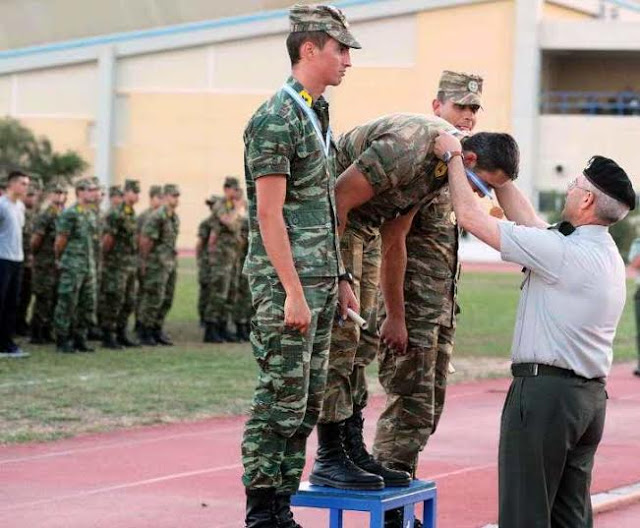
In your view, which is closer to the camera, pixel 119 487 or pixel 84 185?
pixel 119 487

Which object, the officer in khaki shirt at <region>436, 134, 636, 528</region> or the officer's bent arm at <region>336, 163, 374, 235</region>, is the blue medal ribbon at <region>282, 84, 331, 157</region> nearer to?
→ the officer's bent arm at <region>336, 163, 374, 235</region>

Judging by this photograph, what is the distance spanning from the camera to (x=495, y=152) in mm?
6320

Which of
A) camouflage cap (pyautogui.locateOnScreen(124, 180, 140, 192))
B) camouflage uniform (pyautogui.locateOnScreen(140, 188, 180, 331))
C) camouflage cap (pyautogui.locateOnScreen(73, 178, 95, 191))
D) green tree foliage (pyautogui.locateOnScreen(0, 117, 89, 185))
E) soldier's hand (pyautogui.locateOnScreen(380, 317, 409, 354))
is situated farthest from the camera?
green tree foliage (pyautogui.locateOnScreen(0, 117, 89, 185))

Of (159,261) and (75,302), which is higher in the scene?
(159,261)

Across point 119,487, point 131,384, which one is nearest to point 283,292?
point 119,487

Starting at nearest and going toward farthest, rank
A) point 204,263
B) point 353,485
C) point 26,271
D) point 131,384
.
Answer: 1. point 353,485
2. point 131,384
3. point 26,271
4. point 204,263

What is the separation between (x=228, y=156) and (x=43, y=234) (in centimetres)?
3236

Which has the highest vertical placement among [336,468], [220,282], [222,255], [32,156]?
[32,156]

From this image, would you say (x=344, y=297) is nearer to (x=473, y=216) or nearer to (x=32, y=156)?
(x=473, y=216)

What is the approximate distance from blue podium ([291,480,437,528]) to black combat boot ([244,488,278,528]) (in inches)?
16.6

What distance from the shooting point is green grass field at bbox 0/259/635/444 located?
11727 millimetres

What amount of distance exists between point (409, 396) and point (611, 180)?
173 cm

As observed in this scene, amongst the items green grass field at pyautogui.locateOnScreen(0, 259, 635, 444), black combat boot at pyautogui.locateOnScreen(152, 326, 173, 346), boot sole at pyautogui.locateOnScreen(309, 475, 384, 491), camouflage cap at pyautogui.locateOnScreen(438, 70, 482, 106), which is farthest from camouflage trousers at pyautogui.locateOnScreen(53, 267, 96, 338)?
boot sole at pyautogui.locateOnScreen(309, 475, 384, 491)

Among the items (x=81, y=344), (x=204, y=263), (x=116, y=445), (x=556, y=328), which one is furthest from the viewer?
(x=204, y=263)
